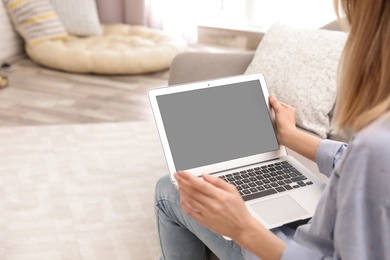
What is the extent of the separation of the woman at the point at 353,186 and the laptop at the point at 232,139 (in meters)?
0.28

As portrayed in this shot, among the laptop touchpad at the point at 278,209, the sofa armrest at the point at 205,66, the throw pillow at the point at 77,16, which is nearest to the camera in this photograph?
the laptop touchpad at the point at 278,209

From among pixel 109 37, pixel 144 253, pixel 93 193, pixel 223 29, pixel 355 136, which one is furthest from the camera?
pixel 223 29

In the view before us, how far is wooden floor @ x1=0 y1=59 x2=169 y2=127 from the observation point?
249cm

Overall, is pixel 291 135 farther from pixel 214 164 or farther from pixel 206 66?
pixel 206 66

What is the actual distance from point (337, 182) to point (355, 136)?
7 centimetres

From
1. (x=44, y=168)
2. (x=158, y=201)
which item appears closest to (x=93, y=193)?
(x=44, y=168)

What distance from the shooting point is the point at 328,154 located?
1047 millimetres

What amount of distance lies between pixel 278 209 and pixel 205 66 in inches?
38.9

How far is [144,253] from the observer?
1.53 meters

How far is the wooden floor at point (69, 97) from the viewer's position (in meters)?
2.49

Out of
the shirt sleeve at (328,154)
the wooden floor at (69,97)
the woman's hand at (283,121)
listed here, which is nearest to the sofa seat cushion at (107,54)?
the wooden floor at (69,97)

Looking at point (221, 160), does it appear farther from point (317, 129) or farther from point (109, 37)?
point (109, 37)

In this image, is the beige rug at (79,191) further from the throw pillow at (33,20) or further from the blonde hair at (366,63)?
the throw pillow at (33,20)

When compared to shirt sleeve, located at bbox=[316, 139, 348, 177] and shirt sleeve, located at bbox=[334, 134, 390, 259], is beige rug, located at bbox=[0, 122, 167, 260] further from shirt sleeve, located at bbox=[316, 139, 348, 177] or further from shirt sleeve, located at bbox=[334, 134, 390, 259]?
shirt sleeve, located at bbox=[334, 134, 390, 259]
